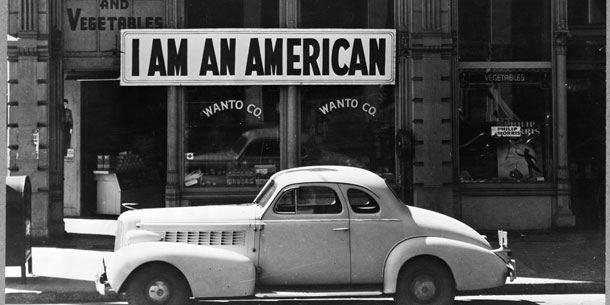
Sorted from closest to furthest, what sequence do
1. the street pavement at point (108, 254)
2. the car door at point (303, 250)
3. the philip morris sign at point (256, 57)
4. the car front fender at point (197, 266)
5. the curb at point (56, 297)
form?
the car front fender at point (197, 266), the car door at point (303, 250), the curb at point (56, 297), the street pavement at point (108, 254), the philip morris sign at point (256, 57)

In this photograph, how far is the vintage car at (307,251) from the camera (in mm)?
7949

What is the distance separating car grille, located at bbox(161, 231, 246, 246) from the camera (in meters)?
8.27

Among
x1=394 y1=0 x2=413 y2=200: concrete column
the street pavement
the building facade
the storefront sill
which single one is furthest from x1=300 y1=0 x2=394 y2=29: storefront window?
the street pavement

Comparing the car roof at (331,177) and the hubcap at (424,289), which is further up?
the car roof at (331,177)

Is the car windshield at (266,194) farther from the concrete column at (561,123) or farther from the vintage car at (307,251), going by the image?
the concrete column at (561,123)

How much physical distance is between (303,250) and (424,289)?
132cm

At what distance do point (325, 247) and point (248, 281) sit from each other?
2.90 ft

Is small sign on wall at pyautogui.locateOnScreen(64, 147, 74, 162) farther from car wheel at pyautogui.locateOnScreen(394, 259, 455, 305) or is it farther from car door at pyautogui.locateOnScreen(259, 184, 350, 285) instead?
car wheel at pyautogui.locateOnScreen(394, 259, 455, 305)

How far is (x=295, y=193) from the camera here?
8453 mm

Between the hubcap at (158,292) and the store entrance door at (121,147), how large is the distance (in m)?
5.70

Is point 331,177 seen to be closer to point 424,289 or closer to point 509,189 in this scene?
point 424,289

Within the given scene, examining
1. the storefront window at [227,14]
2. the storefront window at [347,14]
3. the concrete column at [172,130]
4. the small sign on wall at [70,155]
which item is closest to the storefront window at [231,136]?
the concrete column at [172,130]

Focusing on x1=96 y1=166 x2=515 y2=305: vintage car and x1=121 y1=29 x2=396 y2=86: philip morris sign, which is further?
x1=121 y1=29 x2=396 y2=86: philip morris sign

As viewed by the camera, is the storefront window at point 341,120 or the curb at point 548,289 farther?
the storefront window at point 341,120
